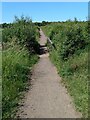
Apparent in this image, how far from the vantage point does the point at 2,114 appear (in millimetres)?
9133

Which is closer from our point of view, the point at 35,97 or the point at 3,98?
the point at 3,98

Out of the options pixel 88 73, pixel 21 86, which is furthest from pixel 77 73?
pixel 21 86

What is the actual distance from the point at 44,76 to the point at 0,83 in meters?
3.96

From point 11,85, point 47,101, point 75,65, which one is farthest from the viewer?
point 75,65

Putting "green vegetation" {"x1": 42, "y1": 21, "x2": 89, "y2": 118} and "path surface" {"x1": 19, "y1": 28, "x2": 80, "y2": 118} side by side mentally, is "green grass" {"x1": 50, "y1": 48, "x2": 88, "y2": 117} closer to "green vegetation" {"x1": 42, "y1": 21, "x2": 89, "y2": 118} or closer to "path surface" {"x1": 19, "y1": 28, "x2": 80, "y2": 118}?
"green vegetation" {"x1": 42, "y1": 21, "x2": 89, "y2": 118}

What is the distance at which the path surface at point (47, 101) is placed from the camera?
30.7 feet

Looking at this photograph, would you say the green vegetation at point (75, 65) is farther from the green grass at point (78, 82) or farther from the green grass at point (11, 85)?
the green grass at point (11, 85)

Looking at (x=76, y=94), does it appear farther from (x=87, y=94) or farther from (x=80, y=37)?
(x=80, y=37)

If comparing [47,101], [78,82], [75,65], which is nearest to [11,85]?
[47,101]

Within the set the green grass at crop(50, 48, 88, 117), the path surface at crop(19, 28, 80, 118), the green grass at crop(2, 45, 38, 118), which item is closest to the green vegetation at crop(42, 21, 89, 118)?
the green grass at crop(50, 48, 88, 117)

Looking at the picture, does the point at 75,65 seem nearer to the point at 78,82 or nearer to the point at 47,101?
the point at 78,82

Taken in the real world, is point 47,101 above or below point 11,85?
below

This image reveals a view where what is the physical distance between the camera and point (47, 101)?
10758mm

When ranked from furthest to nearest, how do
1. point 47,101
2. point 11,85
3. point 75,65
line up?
point 75,65 < point 11,85 < point 47,101
